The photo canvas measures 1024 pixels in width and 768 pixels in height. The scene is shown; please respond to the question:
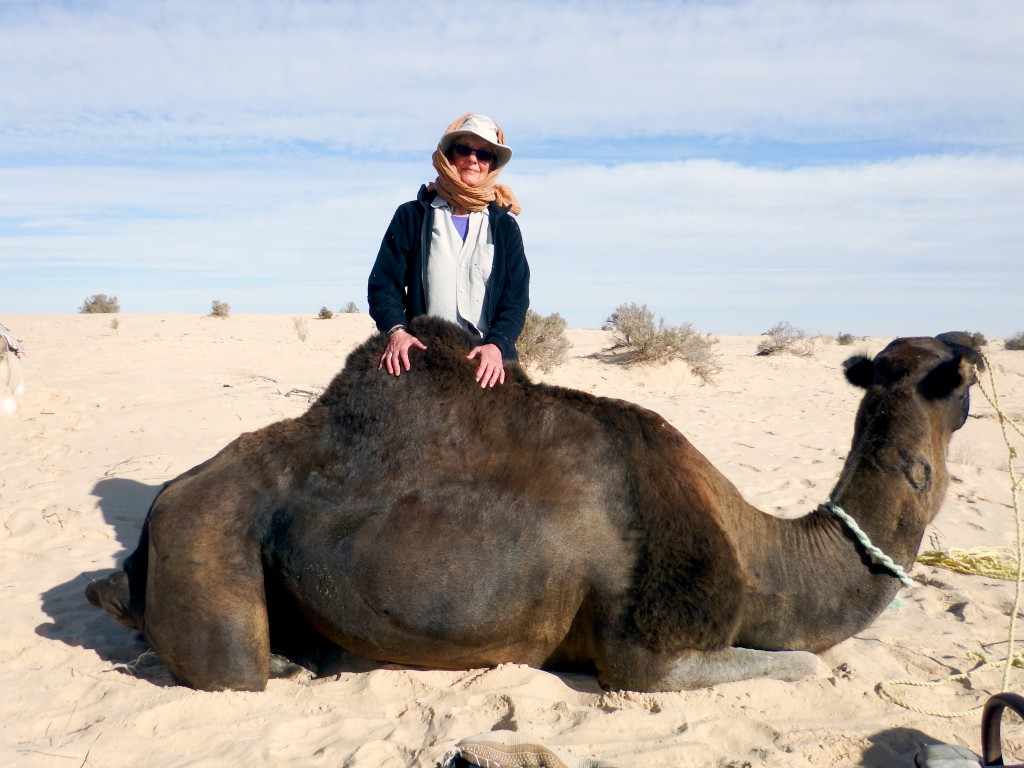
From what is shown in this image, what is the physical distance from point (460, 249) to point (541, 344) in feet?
46.4

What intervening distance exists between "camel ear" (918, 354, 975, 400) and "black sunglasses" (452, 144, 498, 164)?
274 cm

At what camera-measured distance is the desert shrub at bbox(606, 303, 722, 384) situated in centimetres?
2034

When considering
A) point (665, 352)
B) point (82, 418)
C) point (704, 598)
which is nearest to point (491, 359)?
point (704, 598)

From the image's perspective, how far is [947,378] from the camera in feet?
13.4

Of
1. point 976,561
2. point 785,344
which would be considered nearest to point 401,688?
point 976,561

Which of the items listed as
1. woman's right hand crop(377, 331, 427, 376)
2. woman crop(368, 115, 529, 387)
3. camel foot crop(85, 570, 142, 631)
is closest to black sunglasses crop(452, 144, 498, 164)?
woman crop(368, 115, 529, 387)

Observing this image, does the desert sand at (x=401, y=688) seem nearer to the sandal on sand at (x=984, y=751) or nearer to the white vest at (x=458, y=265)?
the sandal on sand at (x=984, y=751)

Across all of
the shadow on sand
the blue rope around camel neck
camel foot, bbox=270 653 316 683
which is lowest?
the shadow on sand

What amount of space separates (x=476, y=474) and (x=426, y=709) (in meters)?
1.09

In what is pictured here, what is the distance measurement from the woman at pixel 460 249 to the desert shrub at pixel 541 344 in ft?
43.7

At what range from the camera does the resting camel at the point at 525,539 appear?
3.87m

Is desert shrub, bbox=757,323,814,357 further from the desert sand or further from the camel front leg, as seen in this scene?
the camel front leg

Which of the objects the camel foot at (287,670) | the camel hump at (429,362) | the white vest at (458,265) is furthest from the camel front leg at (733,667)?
the white vest at (458,265)

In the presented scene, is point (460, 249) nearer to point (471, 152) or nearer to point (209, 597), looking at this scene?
point (471, 152)
